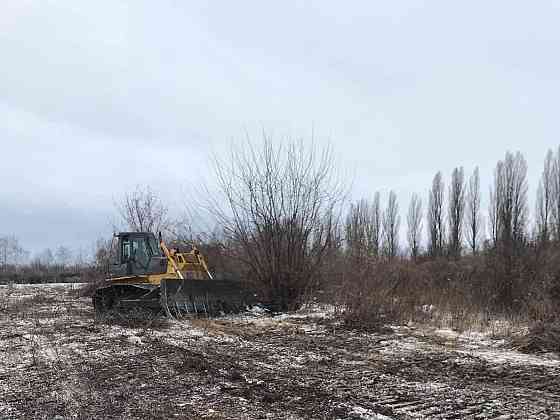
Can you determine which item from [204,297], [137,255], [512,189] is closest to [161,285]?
[204,297]

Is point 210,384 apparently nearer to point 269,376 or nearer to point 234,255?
point 269,376

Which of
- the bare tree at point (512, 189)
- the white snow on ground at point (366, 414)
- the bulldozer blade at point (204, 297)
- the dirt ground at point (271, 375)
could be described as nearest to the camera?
the white snow on ground at point (366, 414)

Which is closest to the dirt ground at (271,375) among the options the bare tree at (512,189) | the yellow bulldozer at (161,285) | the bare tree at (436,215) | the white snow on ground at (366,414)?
the white snow on ground at (366,414)

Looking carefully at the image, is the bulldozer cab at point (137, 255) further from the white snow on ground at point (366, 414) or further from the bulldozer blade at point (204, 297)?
the white snow on ground at point (366, 414)

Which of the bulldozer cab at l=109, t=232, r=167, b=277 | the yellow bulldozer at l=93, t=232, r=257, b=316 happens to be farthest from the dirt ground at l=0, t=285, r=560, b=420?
the bulldozer cab at l=109, t=232, r=167, b=277

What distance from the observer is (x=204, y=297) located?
50.0 ft

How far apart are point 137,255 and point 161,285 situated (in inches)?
128

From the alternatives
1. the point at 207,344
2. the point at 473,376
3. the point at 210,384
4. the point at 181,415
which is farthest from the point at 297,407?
the point at 207,344

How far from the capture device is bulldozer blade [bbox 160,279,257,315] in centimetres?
1437

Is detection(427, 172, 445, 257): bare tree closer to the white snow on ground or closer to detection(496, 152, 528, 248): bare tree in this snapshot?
detection(496, 152, 528, 248): bare tree

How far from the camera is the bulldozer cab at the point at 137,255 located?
1681 centimetres

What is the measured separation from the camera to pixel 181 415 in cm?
550

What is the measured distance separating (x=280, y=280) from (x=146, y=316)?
13.6ft

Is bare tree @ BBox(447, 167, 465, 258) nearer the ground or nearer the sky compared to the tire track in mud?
nearer the sky
